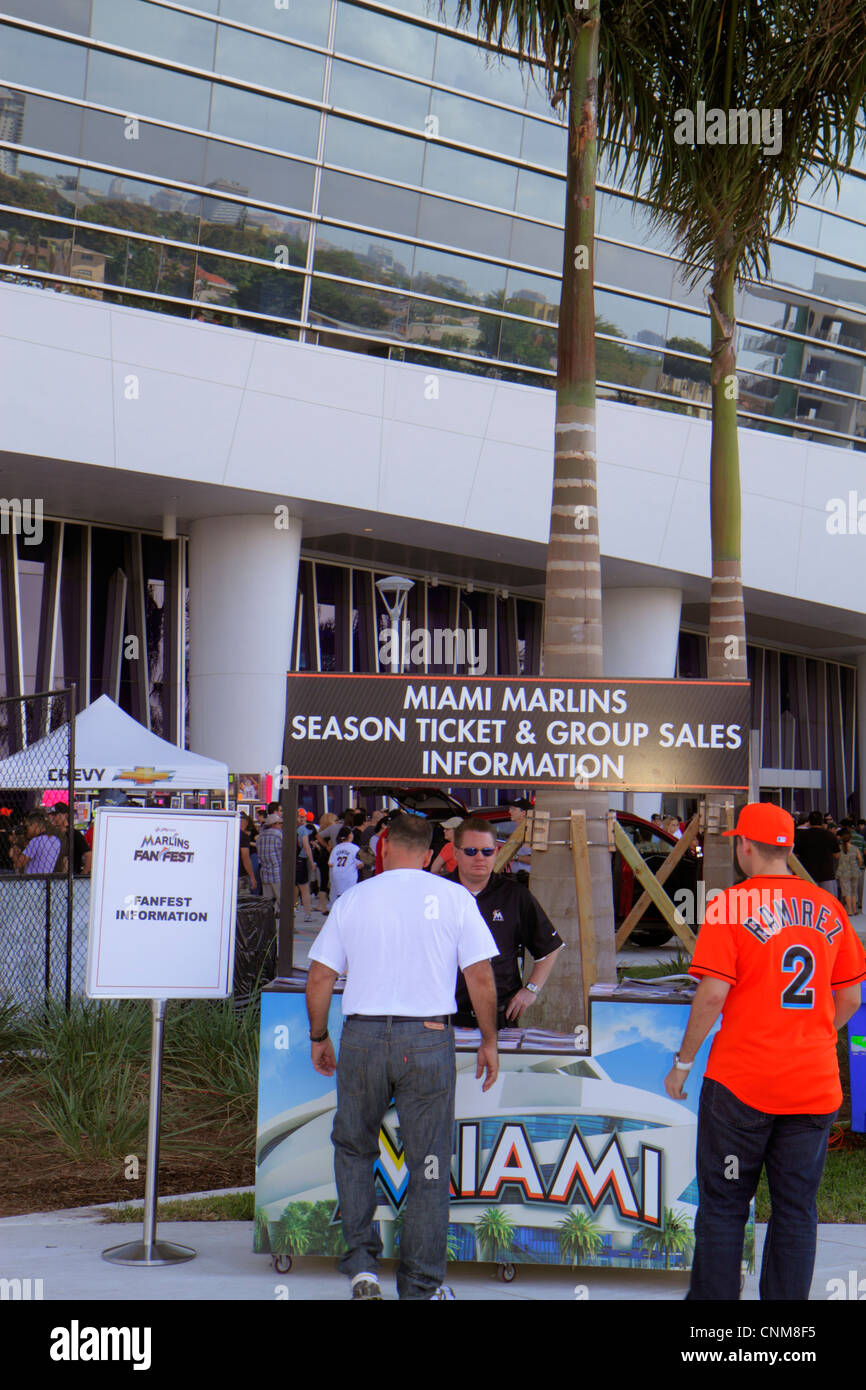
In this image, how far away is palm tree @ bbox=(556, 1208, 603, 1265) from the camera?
5.72m

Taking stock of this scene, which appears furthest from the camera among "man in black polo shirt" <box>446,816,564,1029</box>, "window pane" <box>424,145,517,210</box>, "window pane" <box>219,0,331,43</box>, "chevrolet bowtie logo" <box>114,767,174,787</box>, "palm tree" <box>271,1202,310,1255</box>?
"window pane" <box>424,145,517,210</box>

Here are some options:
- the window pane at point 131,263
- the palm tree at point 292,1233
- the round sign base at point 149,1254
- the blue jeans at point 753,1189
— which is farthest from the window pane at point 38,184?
the blue jeans at point 753,1189

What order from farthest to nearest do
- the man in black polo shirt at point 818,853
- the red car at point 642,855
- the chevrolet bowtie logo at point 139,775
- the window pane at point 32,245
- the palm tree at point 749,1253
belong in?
the window pane at point 32,245 → the chevrolet bowtie logo at point 139,775 → the red car at point 642,855 → the man in black polo shirt at point 818,853 → the palm tree at point 749,1253

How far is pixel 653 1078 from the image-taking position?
19.3 ft

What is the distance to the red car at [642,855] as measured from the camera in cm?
1770

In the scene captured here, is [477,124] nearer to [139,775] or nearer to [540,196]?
[540,196]

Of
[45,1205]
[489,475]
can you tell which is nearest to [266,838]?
[489,475]

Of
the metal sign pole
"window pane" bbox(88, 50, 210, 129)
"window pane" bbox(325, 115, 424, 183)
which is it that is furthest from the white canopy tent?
the metal sign pole

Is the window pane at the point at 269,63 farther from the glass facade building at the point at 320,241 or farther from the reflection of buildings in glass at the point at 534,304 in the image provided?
the reflection of buildings in glass at the point at 534,304

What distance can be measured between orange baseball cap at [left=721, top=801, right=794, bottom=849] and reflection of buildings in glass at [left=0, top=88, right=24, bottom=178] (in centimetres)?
1968

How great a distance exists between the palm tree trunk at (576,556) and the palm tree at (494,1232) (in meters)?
3.32

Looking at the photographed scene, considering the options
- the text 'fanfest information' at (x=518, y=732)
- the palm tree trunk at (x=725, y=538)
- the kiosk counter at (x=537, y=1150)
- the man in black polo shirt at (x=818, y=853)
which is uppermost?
the palm tree trunk at (x=725, y=538)

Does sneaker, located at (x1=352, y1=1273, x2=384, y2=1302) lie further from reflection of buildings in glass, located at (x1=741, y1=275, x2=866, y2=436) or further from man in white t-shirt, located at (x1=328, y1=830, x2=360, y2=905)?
reflection of buildings in glass, located at (x1=741, y1=275, x2=866, y2=436)

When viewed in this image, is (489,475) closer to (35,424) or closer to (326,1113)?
(35,424)
